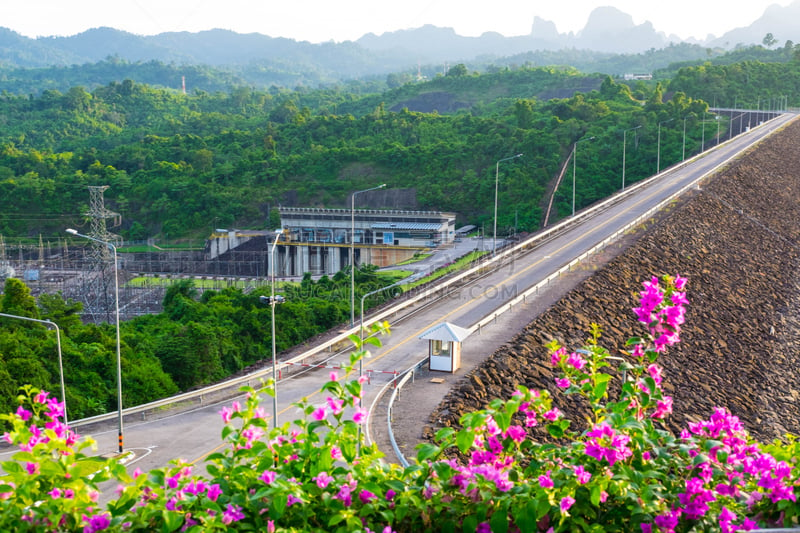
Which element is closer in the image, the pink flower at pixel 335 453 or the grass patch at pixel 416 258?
the pink flower at pixel 335 453

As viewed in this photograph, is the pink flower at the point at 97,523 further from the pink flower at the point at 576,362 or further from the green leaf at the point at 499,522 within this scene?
the pink flower at the point at 576,362

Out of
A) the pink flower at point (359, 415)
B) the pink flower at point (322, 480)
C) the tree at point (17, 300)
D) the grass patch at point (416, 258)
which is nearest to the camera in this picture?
the pink flower at point (322, 480)

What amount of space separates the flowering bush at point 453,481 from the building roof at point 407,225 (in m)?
75.1

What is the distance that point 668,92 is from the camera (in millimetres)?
127312

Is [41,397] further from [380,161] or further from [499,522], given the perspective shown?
[380,161]

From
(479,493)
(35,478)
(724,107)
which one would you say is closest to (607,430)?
(479,493)

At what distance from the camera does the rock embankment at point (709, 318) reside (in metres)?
26.3

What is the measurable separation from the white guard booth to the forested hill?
5731cm

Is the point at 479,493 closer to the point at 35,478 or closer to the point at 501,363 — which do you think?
the point at 35,478

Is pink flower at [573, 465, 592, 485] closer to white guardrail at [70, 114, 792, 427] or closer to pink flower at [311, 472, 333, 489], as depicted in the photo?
pink flower at [311, 472, 333, 489]

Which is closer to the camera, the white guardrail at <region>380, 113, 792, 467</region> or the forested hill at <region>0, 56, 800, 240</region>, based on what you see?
the white guardrail at <region>380, 113, 792, 467</region>

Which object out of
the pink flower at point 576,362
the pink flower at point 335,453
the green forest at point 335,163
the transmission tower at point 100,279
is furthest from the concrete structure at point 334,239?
the pink flower at point 335,453

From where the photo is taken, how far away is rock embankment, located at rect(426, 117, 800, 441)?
26.3 m

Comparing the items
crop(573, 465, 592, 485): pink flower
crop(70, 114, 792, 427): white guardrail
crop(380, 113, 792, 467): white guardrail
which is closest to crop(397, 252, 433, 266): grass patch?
crop(380, 113, 792, 467): white guardrail
